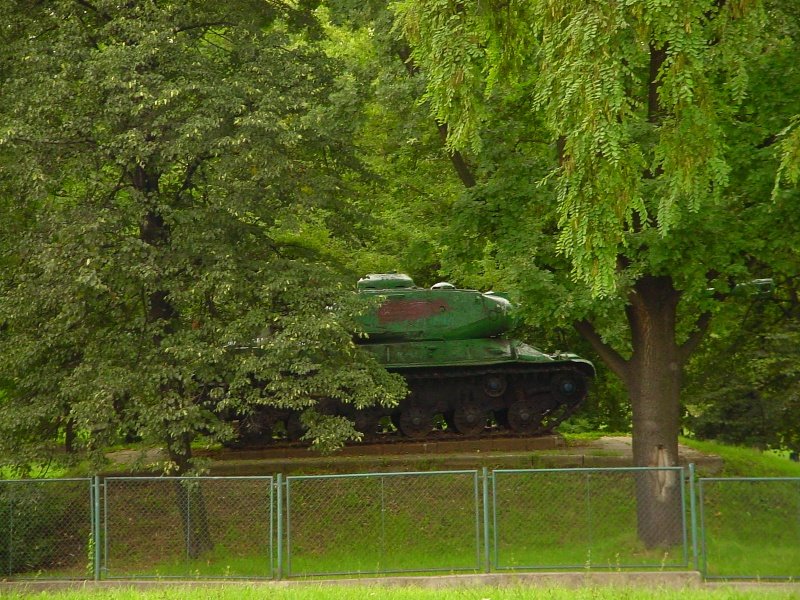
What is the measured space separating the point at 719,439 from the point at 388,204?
9029 mm

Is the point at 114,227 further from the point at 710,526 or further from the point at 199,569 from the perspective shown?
the point at 710,526

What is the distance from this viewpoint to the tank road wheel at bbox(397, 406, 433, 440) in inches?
835

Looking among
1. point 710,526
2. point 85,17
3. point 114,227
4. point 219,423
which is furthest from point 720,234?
point 85,17

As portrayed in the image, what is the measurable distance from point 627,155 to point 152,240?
7.38 meters

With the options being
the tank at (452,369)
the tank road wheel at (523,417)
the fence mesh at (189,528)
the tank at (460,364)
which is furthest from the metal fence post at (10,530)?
the tank road wheel at (523,417)

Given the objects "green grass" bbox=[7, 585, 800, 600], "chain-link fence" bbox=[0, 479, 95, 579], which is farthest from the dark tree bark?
"green grass" bbox=[7, 585, 800, 600]

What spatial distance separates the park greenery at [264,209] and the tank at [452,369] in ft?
14.9

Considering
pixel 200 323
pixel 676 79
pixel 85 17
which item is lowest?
pixel 200 323

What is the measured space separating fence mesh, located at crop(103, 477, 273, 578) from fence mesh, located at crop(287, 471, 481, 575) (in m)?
0.56

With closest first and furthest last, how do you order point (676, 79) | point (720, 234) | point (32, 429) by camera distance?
point (676, 79), point (720, 234), point (32, 429)

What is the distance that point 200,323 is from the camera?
14578 mm

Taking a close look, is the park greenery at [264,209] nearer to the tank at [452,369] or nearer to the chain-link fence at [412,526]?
the chain-link fence at [412,526]

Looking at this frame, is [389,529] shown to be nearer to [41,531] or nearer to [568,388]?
[41,531]

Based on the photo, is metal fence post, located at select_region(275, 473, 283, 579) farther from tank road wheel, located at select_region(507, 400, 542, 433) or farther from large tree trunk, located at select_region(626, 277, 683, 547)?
tank road wheel, located at select_region(507, 400, 542, 433)
